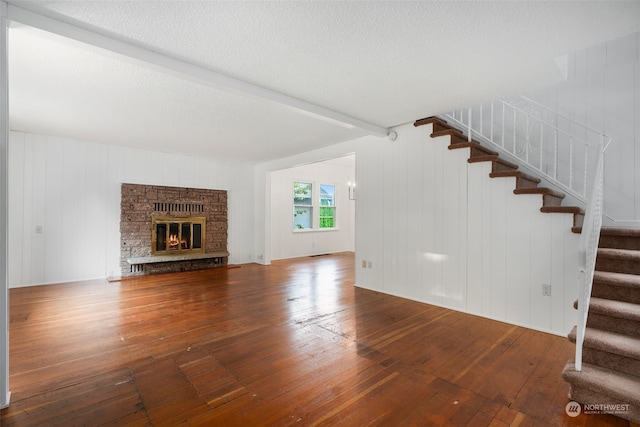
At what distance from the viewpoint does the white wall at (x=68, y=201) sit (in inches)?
187

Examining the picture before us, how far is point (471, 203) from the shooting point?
141 inches

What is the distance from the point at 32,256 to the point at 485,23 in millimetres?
6658

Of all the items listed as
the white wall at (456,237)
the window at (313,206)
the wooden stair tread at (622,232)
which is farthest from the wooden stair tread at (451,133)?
the window at (313,206)

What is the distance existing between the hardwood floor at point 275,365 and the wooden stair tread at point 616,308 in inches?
22.4

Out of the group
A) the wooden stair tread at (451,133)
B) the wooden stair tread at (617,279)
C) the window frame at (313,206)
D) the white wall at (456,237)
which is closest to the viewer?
the wooden stair tread at (617,279)

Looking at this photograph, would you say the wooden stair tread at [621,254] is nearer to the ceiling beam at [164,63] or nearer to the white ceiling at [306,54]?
the white ceiling at [306,54]

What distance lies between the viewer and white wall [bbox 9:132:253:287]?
4.74 metres

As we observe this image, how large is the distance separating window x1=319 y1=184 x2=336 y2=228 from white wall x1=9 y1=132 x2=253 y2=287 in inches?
165

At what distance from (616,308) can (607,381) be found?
54cm

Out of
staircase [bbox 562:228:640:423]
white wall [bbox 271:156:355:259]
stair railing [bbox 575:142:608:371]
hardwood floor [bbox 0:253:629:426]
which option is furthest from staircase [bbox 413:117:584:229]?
white wall [bbox 271:156:355:259]

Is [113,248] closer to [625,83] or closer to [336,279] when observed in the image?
[336,279]

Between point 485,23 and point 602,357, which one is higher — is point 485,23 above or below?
above

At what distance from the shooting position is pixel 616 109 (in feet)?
10.4

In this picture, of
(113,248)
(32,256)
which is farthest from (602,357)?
(32,256)
